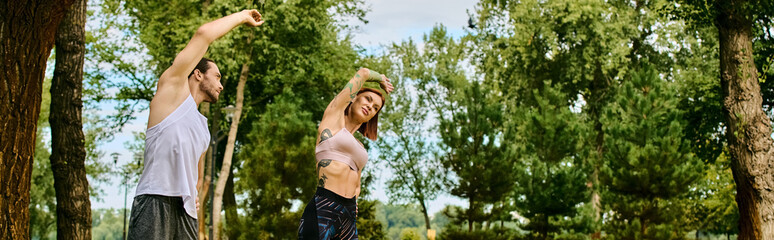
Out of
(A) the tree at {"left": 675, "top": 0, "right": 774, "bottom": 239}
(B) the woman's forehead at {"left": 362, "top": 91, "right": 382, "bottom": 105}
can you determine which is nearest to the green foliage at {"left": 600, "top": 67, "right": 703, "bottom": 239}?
(A) the tree at {"left": 675, "top": 0, "right": 774, "bottom": 239}

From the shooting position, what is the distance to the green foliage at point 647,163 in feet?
66.6

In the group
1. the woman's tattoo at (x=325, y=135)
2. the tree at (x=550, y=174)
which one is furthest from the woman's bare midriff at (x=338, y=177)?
the tree at (x=550, y=174)

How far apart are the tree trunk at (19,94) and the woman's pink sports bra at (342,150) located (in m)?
2.13

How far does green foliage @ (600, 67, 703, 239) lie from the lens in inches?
799

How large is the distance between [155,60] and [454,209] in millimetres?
12344

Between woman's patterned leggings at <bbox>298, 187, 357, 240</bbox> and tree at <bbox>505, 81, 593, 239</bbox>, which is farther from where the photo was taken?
tree at <bbox>505, 81, 593, 239</bbox>

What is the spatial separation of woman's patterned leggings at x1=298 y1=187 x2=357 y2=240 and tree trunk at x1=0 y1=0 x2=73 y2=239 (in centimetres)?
208

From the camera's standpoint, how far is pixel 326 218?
504cm

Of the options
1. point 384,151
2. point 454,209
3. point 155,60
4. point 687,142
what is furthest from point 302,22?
point 384,151

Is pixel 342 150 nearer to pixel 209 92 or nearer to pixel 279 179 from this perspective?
pixel 209 92

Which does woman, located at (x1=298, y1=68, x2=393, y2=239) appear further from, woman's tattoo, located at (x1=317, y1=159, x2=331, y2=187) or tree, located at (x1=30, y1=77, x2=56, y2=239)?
tree, located at (x1=30, y1=77, x2=56, y2=239)

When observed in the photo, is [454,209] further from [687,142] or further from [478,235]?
[687,142]

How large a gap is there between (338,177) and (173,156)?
151 cm

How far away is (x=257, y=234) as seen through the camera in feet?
58.8
